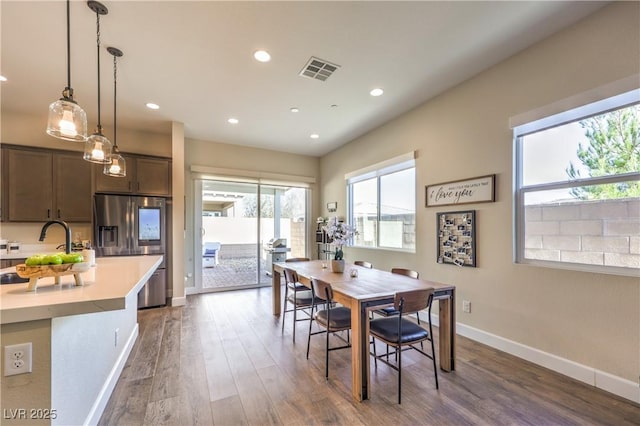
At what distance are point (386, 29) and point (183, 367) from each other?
3605 mm

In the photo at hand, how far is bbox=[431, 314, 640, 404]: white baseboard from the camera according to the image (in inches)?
79.7

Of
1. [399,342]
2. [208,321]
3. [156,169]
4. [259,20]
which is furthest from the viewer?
[156,169]

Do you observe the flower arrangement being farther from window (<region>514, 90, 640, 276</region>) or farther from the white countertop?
the white countertop

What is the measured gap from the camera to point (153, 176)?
4531mm

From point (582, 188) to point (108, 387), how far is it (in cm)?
427

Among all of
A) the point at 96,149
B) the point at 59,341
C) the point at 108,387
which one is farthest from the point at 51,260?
the point at 96,149

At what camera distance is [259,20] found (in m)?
2.27

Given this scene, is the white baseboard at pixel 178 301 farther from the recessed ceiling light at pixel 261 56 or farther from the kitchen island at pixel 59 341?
the recessed ceiling light at pixel 261 56

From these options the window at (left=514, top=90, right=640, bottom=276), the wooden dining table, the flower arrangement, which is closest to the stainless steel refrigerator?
the wooden dining table

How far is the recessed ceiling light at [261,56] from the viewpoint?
2686mm

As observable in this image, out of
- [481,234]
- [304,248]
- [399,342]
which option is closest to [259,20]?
[399,342]

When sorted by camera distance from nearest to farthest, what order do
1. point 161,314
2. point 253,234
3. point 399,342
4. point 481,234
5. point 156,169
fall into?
point 399,342, point 481,234, point 161,314, point 156,169, point 253,234

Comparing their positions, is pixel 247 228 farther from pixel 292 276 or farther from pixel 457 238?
pixel 457 238

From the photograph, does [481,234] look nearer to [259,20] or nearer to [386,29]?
[386,29]
